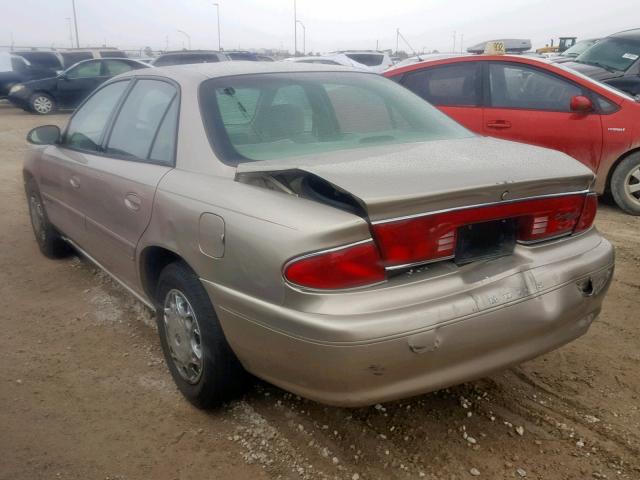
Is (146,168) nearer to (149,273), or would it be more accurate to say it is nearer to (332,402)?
(149,273)

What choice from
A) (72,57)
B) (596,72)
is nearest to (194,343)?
(596,72)

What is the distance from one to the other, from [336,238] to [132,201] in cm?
137

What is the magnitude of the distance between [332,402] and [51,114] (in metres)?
17.7

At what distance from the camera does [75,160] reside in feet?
12.0

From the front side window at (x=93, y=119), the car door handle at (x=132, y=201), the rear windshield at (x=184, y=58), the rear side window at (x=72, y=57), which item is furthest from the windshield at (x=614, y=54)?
the rear side window at (x=72, y=57)

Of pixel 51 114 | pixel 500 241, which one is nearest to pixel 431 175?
pixel 500 241

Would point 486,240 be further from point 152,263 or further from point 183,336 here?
point 152,263

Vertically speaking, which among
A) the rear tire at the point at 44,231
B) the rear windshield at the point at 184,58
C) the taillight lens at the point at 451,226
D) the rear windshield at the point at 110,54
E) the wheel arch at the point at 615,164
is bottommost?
the rear tire at the point at 44,231

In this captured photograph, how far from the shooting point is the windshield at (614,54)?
9250mm

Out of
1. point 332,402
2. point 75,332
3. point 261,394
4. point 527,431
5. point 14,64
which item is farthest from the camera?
point 14,64

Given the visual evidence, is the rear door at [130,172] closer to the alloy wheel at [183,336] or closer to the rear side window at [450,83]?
the alloy wheel at [183,336]

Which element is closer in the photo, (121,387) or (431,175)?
(431,175)

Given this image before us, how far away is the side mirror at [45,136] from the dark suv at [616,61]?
7179 millimetres

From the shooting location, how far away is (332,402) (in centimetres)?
204
